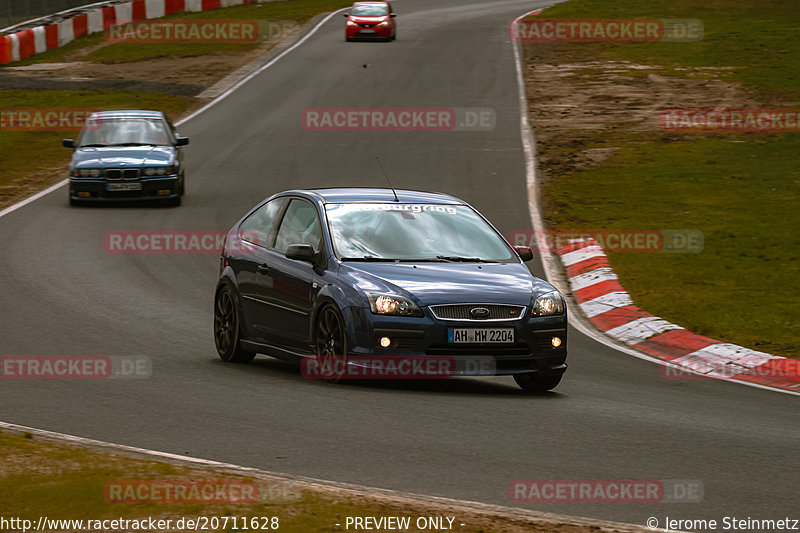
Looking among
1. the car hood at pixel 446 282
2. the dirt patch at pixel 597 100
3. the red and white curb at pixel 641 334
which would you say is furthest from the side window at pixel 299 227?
the dirt patch at pixel 597 100

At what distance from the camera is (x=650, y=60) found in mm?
42031

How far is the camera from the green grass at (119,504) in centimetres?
596

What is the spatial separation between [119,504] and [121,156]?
18.1 m

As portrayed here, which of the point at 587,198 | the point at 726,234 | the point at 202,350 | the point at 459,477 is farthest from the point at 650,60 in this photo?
the point at 459,477

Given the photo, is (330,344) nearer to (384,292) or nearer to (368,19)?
(384,292)

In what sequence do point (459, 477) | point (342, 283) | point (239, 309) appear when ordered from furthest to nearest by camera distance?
point (239, 309), point (342, 283), point (459, 477)

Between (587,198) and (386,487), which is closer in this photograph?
(386,487)

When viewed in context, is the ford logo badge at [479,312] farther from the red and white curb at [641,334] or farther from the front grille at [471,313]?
the red and white curb at [641,334]

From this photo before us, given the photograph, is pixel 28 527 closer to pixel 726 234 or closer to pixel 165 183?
pixel 726 234

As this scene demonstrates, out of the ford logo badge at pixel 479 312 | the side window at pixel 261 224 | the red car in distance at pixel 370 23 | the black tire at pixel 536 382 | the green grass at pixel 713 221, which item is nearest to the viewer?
the ford logo badge at pixel 479 312

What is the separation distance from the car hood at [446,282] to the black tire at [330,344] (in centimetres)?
33

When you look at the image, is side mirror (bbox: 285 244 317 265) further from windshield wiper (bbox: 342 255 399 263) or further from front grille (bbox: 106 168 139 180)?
front grille (bbox: 106 168 139 180)

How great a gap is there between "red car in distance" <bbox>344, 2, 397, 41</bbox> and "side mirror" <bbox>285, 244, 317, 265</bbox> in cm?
3969

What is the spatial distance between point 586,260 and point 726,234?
2591 millimetres
